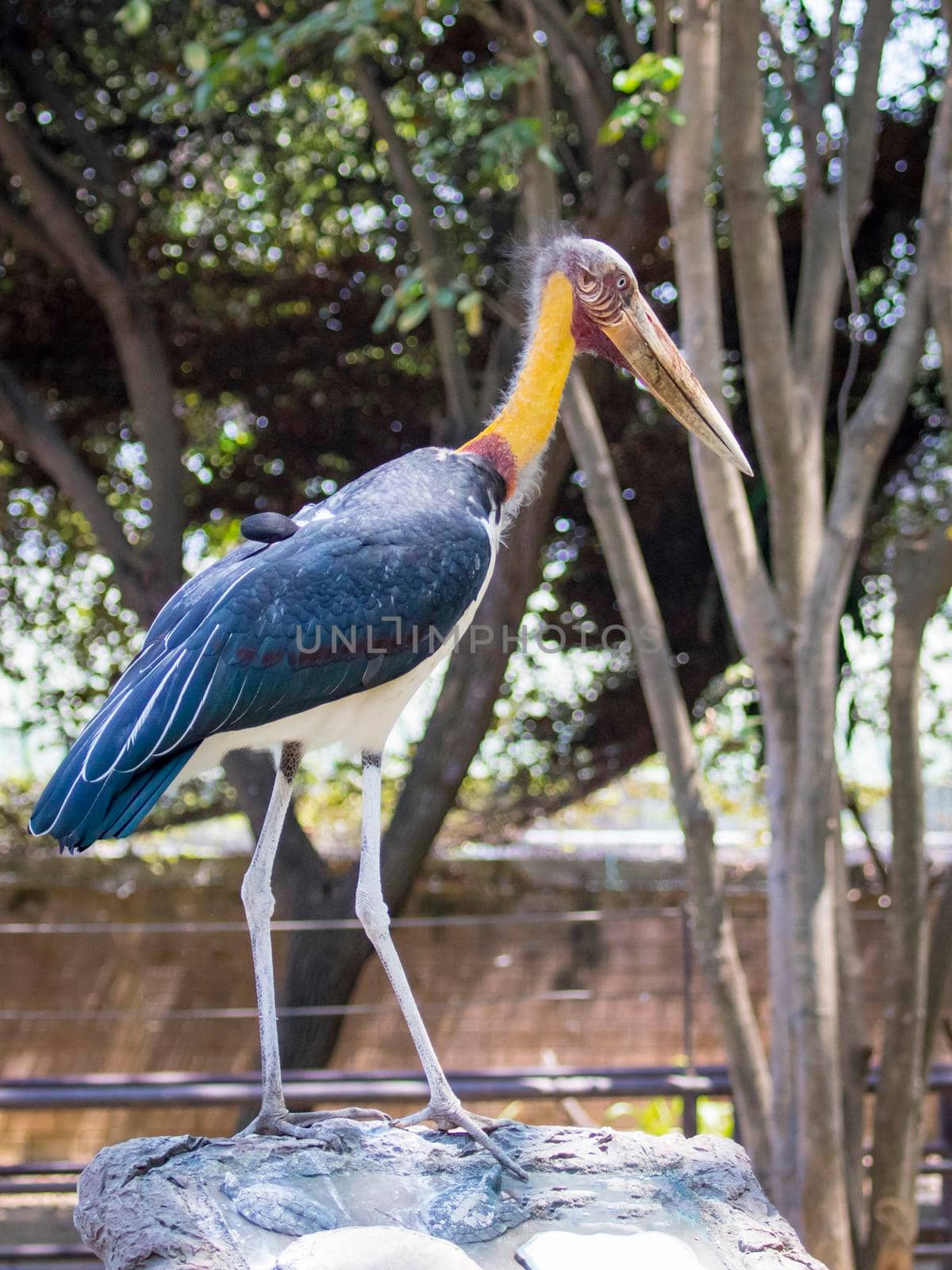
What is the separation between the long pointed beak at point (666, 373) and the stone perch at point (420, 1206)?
140 centimetres

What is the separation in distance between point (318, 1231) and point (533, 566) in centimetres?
321

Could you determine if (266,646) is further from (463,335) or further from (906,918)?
(463,335)

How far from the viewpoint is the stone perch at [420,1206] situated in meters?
2.12

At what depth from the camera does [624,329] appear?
2.85 metres

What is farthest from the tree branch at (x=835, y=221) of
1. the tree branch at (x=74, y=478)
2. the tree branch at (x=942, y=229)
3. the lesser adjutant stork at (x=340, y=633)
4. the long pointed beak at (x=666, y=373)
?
the tree branch at (x=74, y=478)

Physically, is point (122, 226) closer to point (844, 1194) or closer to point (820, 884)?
point (820, 884)

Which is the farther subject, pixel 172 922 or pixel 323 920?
pixel 172 922

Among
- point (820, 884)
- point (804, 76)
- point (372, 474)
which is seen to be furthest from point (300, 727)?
point (804, 76)

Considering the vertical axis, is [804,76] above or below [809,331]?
above

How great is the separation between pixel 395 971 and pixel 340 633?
67cm

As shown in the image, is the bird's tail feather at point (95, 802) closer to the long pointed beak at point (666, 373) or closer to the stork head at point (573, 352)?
the stork head at point (573, 352)

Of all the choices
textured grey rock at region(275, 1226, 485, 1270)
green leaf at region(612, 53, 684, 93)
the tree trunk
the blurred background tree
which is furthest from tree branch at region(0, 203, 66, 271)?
textured grey rock at region(275, 1226, 485, 1270)

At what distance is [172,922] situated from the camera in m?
6.07

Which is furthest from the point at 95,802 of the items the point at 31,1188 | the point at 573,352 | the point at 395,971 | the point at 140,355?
the point at 140,355
